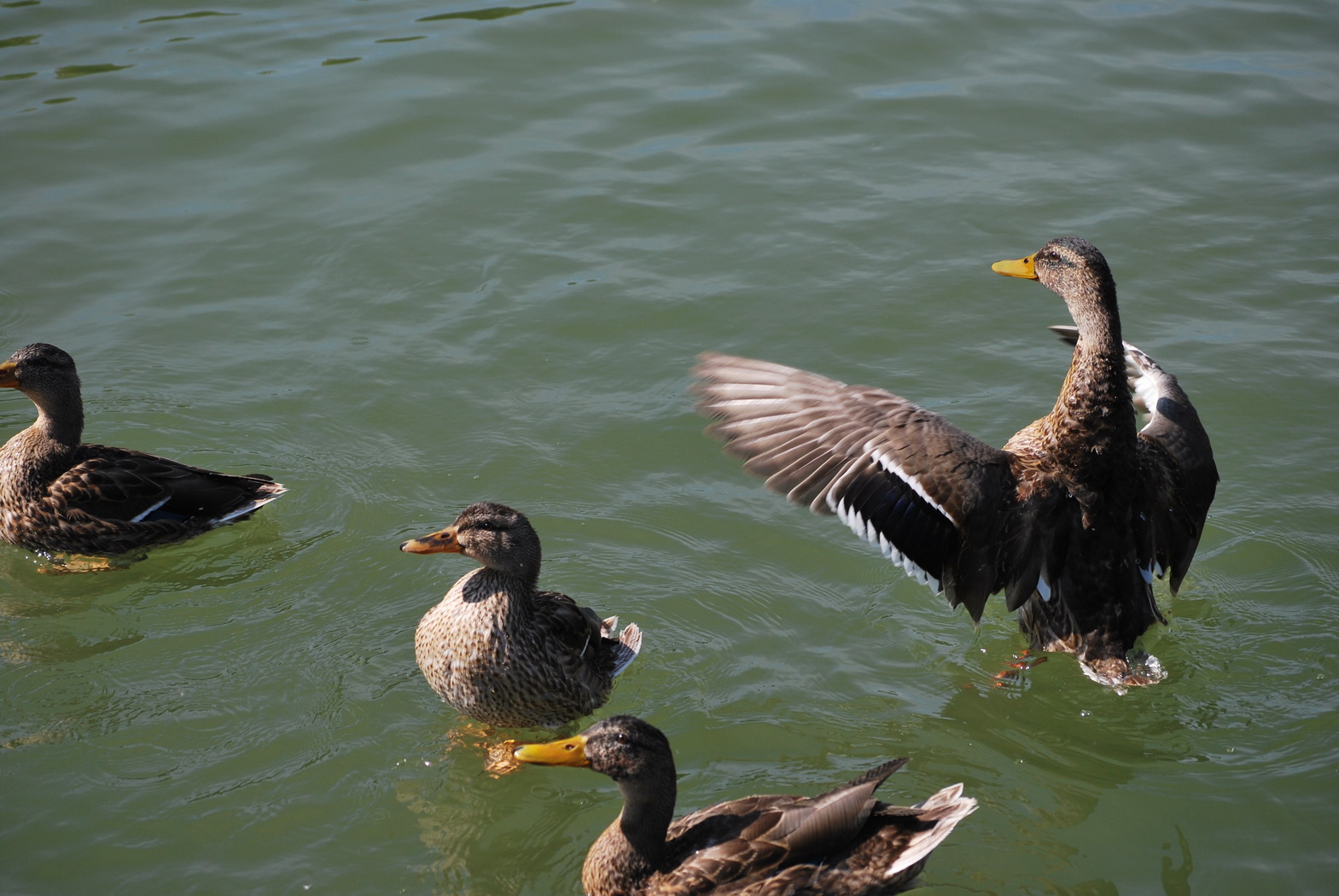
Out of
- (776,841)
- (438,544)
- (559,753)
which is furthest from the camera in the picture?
(438,544)

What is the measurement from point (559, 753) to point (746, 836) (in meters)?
0.76

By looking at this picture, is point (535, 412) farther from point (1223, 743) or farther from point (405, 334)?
point (1223, 743)

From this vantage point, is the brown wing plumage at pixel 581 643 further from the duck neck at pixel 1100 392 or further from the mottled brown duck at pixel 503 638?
the duck neck at pixel 1100 392

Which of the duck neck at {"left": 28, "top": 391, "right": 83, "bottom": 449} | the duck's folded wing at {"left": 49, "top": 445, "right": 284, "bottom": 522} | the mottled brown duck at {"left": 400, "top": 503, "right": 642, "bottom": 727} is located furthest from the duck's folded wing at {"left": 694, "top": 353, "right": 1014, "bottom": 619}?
the duck neck at {"left": 28, "top": 391, "right": 83, "bottom": 449}

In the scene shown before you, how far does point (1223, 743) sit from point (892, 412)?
84.2 inches

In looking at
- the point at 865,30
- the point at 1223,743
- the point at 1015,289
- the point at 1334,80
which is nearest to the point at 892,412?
the point at 1223,743

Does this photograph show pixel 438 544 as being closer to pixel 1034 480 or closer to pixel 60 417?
pixel 1034 480

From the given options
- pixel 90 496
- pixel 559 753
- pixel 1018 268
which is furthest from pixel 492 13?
pixel 559 753

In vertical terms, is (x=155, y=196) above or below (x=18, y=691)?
above

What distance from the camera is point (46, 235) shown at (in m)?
9.13

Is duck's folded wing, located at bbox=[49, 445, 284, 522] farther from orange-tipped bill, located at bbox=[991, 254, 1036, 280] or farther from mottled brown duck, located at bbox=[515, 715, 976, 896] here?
orange-tipped bill, located at bbox=[991, 254, 1036, 280]

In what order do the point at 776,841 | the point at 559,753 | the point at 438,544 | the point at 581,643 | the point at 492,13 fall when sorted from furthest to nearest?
the point at 492,13, the point at 581,643, the point at 438,544, the point at 559,753, the point at 776,841

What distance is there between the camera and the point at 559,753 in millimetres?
4574

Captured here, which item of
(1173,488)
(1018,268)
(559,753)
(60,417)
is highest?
(1018,268)
